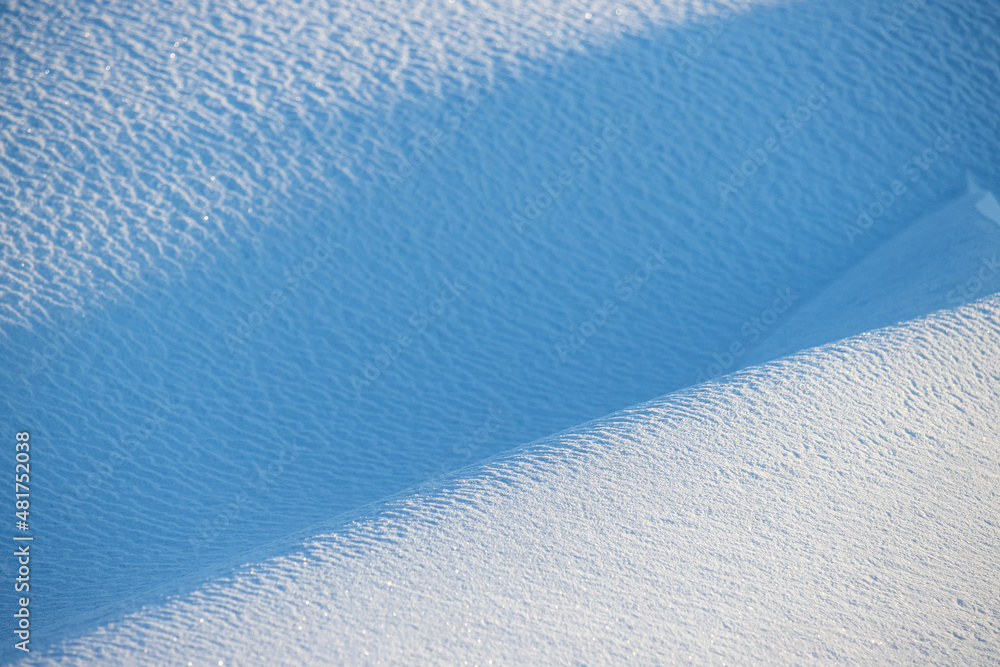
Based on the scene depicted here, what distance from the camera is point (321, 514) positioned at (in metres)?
1.77

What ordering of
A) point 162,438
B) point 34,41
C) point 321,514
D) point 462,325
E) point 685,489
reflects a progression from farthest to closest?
point 34,41, point 462,325, point 162,438, point 321,514, point 685,489

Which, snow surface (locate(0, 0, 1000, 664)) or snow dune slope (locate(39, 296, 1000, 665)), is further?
snow surface (locate(0, 0, 1000, 664))

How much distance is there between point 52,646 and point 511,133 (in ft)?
6.00

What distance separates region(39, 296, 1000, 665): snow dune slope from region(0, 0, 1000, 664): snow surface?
28mm

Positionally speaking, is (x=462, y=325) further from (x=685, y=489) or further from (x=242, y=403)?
(x=685, y=489)

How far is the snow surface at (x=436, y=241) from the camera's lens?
71.3 inches

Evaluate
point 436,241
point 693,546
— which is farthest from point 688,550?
point 436,241

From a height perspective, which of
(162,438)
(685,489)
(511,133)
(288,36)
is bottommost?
(685,489)

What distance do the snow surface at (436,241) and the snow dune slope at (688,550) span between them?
0.09ft

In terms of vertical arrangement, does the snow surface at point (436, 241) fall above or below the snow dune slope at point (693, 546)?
above

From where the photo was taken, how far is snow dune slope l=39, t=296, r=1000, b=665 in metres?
1.19

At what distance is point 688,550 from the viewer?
1.31 meters

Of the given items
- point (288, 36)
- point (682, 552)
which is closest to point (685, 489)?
point (682, 552)

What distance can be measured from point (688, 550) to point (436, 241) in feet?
4.31
